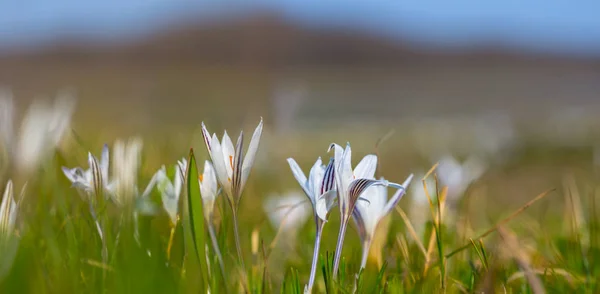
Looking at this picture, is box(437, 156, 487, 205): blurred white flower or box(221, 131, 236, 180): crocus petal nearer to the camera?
Result: box(221, 131, 236, 180): crocus petal

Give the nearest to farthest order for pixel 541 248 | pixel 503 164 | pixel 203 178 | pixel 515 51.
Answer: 1. pixel 203 178
2. pixel 541 248
3. pixel 503 164
4. pixel 515 51

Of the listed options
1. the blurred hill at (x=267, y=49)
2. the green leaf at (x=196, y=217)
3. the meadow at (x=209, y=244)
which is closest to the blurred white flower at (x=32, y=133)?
the meadow at (x=209, y=244)

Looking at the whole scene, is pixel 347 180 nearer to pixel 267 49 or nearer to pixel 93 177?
pixel 93 177

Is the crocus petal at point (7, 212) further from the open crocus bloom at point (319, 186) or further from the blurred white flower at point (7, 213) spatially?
the open crocus bloom at point (319, 186)

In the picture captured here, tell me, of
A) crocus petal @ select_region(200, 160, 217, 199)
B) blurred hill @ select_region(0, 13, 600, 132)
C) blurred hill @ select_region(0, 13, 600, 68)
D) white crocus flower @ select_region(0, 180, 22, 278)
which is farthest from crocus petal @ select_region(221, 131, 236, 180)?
blurred hill @ select_region(0, 13, 600, 68)

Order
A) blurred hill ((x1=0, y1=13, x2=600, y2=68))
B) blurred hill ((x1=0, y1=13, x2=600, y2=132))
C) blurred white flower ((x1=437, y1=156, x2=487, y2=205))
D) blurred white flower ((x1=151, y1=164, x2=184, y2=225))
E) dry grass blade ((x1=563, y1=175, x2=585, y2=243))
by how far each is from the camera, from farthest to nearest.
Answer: blurred hill ((x1=0, y1=13, x2=600, y2=68)) < blurred hill ((x1=0, y1=13, x2=600, y2=132)) < blurred white flower ((x1=437, y1=156, x2=487, y2=205)) < dry grass blade ((x1=563, y1=175, x2=585, y2=243)) < blurred white flower ((x1=151, y1=164, x2=184, y2=225))

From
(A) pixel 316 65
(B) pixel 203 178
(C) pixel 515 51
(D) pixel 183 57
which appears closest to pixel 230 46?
(D) pixel 183 57

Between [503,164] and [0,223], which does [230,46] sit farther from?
[0,223]

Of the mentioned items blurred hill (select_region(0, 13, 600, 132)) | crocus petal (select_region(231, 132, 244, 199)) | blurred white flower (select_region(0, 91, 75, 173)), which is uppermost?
blurred hill (select_region(0, 13, 600, 132))

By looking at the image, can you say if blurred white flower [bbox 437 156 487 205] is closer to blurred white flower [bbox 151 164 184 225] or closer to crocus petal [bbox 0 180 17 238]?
blurred white flower [bbox 151 164 184 225]
